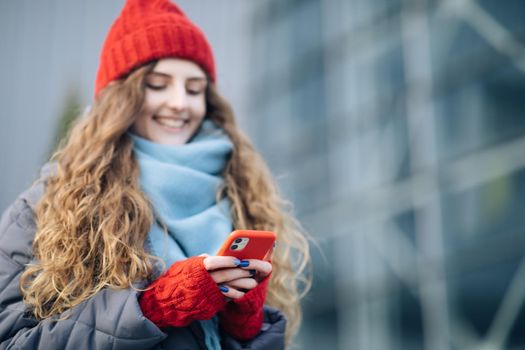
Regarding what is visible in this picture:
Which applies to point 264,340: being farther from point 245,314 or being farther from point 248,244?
point 248,244

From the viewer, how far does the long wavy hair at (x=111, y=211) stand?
1.66 meters

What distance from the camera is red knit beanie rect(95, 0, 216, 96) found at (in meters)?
2.07

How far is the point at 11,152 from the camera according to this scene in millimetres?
11641

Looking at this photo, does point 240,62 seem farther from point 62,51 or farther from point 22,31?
point 22,31

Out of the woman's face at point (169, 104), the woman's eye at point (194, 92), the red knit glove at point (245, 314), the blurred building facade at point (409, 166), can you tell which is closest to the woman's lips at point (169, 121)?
the woman's face at point (169, 104)

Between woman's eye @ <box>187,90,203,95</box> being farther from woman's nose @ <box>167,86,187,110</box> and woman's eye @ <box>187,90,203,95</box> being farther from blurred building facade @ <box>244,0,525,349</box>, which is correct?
blurred building facade @ <box>244,0,525,349</box>

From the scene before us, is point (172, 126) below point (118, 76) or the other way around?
below

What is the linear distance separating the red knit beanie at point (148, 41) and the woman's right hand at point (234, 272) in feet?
2.72

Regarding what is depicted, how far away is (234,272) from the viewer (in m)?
1.58

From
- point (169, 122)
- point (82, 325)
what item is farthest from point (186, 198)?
point (82, 325)

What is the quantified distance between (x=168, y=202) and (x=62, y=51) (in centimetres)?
1059

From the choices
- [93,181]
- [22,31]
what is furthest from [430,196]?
[22,31]

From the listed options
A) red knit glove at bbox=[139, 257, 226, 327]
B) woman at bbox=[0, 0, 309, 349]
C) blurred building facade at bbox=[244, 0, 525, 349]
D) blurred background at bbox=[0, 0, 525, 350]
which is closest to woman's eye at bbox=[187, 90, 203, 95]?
woman at bbox=[0, 0, 309, 349]

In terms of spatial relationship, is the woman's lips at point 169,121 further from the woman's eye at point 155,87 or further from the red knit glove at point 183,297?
the red knit glove at point 183,297
